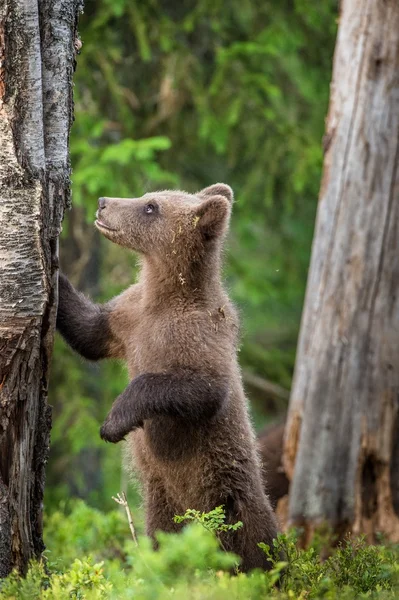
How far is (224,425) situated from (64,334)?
3.77ft

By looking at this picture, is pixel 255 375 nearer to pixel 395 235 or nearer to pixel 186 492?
pixel 395 235

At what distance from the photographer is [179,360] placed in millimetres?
4777

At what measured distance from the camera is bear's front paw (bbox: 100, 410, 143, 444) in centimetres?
460

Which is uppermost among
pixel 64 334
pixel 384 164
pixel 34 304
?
pixel 384 164

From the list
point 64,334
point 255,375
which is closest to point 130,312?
point 64,334

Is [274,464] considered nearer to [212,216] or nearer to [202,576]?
[212,216]

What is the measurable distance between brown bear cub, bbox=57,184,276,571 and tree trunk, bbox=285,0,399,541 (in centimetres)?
171

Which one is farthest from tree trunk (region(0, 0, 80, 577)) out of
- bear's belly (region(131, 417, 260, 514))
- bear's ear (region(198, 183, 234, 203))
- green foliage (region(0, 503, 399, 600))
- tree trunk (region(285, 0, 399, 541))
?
tree trunk (region(285, 0, 399, 541))

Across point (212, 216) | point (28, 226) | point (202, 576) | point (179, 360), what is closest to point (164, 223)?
point (212, 216)

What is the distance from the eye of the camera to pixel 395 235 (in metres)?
6.62

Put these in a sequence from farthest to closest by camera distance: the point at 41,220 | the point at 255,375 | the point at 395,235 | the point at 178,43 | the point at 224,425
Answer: the point at 255,375, the point at 178,43, the point at 395,235, the point at 224,425, the point at 41,220

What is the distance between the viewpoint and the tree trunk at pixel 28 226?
3.80 metres

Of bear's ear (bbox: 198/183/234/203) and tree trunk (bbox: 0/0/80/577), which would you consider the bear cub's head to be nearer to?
bear's ear (bbox: 198/183/234/203)

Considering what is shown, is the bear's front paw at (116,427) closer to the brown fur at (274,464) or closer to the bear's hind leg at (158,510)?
the bear's hind leg at (158,510)
